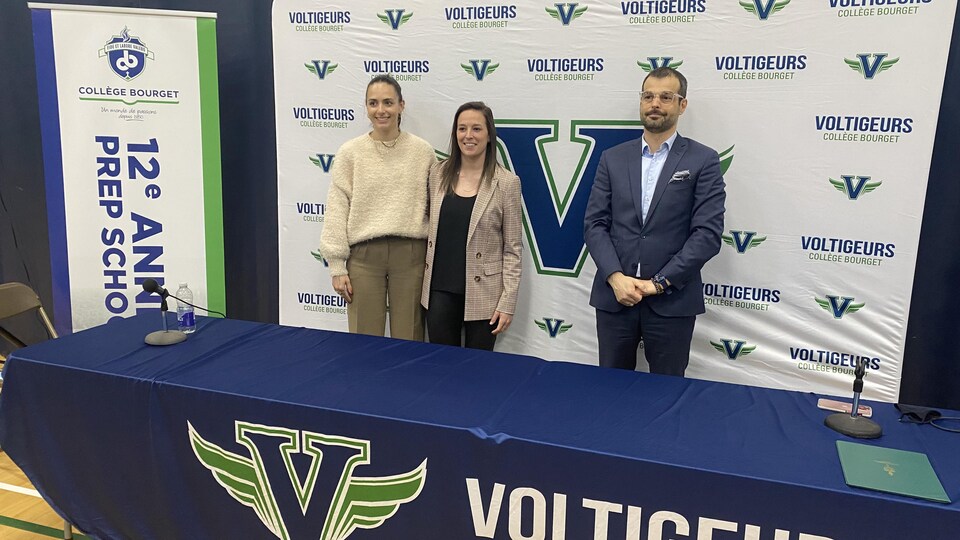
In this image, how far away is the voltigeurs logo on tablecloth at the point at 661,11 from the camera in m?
2.43

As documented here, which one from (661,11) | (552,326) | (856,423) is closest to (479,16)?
(661,11)

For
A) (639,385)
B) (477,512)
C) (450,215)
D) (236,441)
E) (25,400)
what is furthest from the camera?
(450,215)

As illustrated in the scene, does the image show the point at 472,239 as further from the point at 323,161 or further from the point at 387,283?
the point at 323,161

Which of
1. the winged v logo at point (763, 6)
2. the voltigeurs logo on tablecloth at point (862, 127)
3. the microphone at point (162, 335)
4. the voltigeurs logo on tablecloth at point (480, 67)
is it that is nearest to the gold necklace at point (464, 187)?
the voltigeurs logo on tablecloth at point (480, 67)

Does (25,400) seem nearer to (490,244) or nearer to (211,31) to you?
(490,244)

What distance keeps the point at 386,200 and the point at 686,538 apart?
176cm

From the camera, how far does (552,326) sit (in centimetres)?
285

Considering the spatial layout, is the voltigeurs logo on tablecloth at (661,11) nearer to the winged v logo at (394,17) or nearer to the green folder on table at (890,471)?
the winged v logo at (394,17)

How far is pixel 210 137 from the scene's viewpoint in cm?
313

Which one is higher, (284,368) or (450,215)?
(450,215)

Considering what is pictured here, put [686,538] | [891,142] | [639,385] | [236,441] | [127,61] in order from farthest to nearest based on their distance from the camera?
[127,61], [891,142], [639,385], [236,441], [686,538]

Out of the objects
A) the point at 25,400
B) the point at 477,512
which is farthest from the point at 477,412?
the point at 25,400

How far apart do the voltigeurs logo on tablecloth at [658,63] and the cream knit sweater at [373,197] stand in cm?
101

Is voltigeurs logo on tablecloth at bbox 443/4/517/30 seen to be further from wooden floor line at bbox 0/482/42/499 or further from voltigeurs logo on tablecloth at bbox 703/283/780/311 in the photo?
wooden floor line at bbox 0/482/42/499
